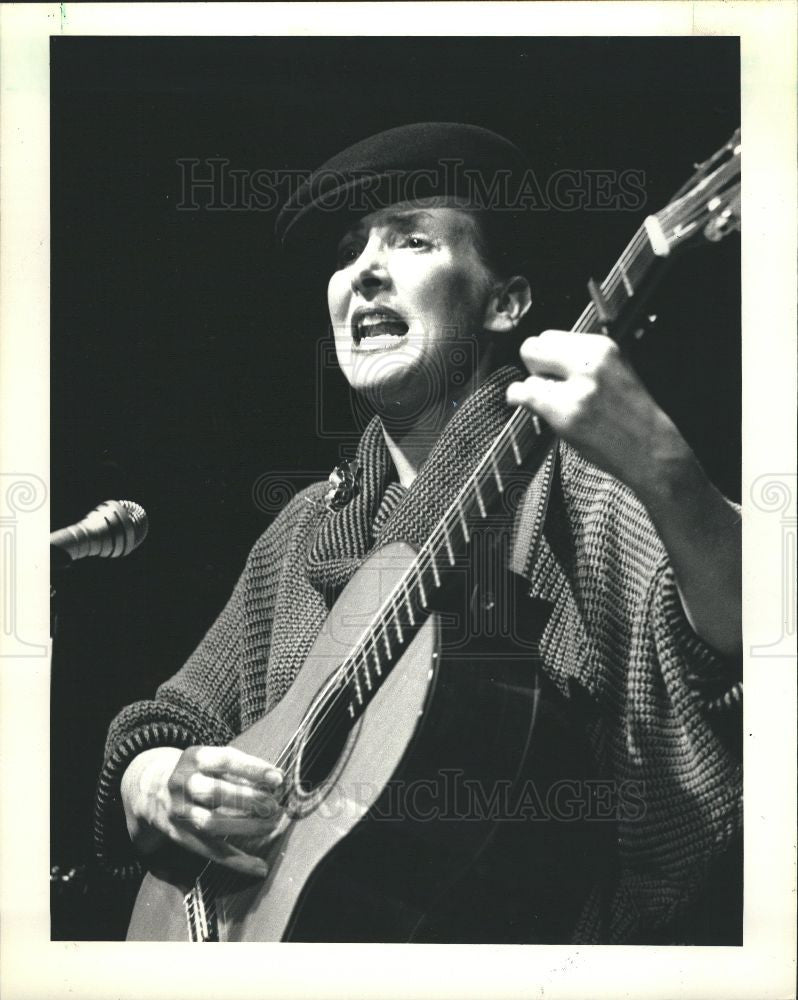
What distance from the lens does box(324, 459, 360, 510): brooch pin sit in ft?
4.39

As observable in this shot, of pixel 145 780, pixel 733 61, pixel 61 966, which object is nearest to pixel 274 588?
pixel 145 780

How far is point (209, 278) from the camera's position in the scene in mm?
1362

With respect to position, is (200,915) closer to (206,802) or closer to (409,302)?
(206,802)

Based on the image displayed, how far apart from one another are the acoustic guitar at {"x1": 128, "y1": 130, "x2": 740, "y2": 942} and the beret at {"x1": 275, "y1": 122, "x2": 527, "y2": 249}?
0.57 feet

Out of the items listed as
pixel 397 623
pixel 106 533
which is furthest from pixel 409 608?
pixel 106 533

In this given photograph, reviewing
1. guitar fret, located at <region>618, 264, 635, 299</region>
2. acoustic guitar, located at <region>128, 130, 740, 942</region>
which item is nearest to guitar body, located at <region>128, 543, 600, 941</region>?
acoustic guitar, located at <region>128, 130, 740, 942</region>

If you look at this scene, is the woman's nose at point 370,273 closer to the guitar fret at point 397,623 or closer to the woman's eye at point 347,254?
the woman's eye at point 347,254

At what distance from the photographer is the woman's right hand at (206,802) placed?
129 cm

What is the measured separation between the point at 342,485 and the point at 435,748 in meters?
0.30

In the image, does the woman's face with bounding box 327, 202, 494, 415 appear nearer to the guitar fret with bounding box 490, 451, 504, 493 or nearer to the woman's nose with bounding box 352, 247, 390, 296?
the woman's nose with bounding box 352, 247, 390, 296

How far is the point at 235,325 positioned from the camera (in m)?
1.36

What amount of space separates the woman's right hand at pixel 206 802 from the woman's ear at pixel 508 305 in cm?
53

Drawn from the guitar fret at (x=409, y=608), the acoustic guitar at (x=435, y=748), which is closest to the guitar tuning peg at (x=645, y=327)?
the acoustic guitar at (x=435, y=748)

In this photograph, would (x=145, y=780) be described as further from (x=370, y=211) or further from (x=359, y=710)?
(x=370, y=211)
